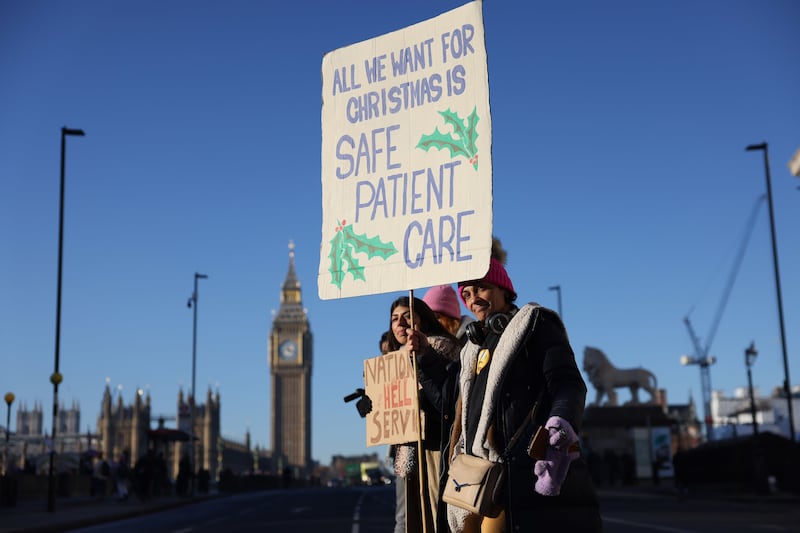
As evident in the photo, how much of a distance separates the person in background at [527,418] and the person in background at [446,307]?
1866 mm

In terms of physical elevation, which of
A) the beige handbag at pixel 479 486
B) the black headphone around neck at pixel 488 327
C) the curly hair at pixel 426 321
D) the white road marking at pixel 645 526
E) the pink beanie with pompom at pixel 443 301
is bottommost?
the white road marking at pixel 645 526

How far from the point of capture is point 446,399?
5.50 meters

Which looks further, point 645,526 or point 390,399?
point 645,526

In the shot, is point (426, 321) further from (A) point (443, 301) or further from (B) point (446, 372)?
(B) point (446, 372)

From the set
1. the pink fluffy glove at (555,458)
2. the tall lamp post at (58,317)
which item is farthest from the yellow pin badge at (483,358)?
the tall lamp post at (58,317)

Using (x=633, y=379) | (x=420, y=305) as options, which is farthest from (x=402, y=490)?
(x=633, y=379)

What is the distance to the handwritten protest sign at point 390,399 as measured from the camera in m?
6.27

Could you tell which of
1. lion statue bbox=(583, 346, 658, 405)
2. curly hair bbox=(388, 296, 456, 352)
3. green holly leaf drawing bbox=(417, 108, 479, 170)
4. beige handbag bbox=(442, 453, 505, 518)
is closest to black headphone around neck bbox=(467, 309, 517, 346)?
beige handbag bbox=(442, 453, 505, 518)

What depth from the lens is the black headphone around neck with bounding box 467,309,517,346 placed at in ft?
15.6

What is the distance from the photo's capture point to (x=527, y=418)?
4.46 meters

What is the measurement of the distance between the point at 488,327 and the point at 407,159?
1.19 metres

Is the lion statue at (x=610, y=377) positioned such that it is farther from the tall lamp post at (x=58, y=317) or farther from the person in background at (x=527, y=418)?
the person in background at (x=527, y=418)

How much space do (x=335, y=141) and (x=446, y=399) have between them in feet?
5.09

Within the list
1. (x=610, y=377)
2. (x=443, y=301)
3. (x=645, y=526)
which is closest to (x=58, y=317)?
(x=645, y=526)
